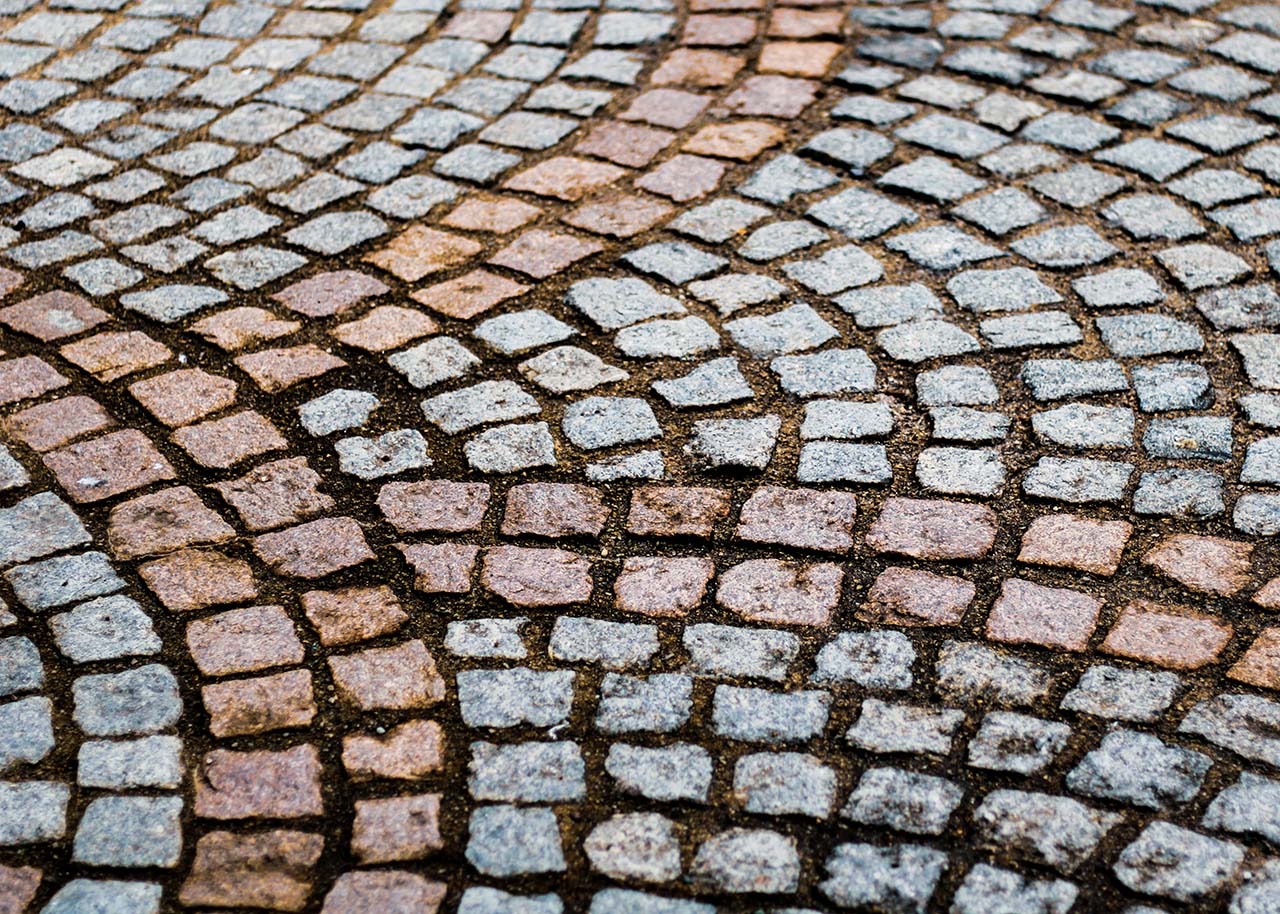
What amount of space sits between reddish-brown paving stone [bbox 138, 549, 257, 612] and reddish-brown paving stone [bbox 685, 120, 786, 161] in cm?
211

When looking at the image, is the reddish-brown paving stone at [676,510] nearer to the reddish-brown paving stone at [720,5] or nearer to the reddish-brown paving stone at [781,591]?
the reddish-brown paving stone at [781,591]

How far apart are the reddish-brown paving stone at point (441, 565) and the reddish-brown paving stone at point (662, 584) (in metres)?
0.32

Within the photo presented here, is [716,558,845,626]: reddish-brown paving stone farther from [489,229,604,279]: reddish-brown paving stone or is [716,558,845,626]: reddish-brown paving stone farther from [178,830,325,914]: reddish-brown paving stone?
[489,229,604,279]: reddish-brown paving stone

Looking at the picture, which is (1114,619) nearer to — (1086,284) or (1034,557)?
(1034,557)

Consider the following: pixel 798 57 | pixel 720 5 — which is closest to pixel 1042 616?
pixel 798 57

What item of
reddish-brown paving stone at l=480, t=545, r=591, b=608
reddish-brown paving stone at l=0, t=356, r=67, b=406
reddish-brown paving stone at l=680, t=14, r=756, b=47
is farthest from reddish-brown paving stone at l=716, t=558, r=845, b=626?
reddish-brown paving stone at l=680, t=14, r=756, b=47

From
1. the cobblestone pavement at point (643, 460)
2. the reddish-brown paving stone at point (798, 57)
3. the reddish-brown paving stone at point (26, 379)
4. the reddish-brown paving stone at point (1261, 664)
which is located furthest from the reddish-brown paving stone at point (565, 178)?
the reddish-brown paving stone at point (1261, 664)

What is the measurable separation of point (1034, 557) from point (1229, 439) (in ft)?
2.14

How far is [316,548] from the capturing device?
2961 mm

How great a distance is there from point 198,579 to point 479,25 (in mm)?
2790

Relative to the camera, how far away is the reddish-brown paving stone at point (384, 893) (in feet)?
7.43

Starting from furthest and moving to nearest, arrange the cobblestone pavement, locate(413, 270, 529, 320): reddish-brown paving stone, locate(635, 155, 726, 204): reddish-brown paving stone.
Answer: locate(635, 155, 726, 204): reddish-brown paving stone
locate(413, 270, 529, 320): reddish-brown paving stone
the cobblestone pavement

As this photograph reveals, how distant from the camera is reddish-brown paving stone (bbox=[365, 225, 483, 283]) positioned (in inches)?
151

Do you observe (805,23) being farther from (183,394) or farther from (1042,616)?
(1042,616)
